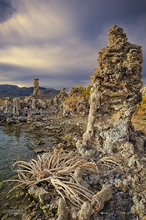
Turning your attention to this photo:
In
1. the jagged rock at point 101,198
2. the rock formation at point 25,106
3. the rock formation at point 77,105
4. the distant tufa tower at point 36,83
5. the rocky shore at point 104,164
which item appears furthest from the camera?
the distant tufa tower at point 36,83

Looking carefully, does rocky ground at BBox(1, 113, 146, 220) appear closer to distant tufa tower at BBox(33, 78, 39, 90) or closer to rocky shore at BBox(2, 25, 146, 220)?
rocky shore at BBox(2, 25, 146, 220)

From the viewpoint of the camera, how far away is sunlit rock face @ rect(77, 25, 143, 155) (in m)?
6.83

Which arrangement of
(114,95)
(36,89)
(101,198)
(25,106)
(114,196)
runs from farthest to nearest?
(36,89), (25,106), (114,95), (114,196), (101,198)

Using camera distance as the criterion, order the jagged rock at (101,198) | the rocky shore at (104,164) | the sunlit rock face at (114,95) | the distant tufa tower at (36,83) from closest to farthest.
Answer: the jagged rock at (101,198) → the rocky shore at (104,164) → the sunlit rock face at (114,95) → the distant tufa tower at (36,83)

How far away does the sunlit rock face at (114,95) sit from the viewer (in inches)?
269

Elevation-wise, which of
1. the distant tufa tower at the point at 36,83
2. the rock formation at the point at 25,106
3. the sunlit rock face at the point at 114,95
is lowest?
the rock formation at the point at 25,106

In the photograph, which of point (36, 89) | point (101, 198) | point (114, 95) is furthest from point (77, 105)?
point (101, 198)

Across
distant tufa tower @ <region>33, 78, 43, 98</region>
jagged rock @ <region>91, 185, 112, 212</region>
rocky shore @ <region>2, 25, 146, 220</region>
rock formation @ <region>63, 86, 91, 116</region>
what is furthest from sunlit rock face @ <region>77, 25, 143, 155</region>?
distant tufa tower @ <region>33, 78, 43, 98</region>

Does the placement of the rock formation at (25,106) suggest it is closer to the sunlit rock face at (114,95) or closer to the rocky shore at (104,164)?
the sunlit rock face at (114,95)

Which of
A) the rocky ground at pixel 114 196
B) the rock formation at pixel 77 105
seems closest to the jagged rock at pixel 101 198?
the rocky ground at pixel 114 196

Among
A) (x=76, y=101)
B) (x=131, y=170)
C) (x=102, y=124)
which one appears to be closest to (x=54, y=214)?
(x=131, y=170)

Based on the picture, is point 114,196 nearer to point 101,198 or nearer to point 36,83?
point 101,198

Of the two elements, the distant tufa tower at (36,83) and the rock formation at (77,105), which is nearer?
the rock formation at (77,105)

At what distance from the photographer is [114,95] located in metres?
7.18
